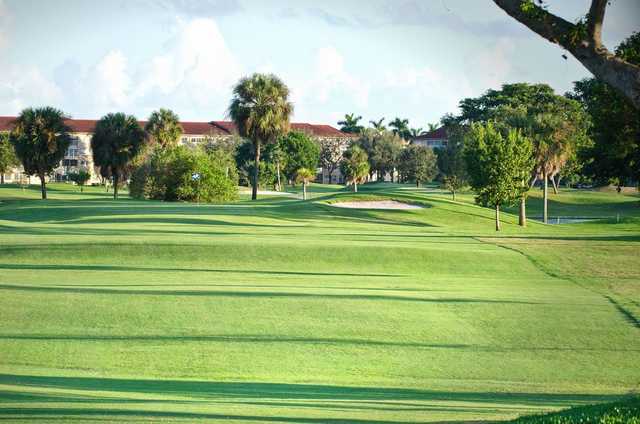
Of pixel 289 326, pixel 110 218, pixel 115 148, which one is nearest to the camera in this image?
pixel 289 326

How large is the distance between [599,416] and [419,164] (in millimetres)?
110191

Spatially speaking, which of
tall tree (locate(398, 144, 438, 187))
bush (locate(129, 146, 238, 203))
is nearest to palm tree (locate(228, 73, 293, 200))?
bush (locate(129, 146, 238, 203))

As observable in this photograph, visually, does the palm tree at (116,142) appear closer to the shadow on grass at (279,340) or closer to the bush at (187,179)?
the bush at (187,179)

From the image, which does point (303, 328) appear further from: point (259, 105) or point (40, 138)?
point (40, 138)

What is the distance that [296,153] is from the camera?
134 metres

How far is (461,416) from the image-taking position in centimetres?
1019

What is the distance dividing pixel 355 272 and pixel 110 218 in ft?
59.5

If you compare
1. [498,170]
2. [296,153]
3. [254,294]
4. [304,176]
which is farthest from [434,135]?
[254,294]

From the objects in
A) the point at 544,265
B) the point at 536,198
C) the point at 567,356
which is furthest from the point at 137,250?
the point at 536,198

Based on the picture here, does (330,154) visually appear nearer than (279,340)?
No

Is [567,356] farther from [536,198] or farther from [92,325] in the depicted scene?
[536,198]

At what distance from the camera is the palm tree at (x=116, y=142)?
81.3 meters

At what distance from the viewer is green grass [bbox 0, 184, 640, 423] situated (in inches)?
429

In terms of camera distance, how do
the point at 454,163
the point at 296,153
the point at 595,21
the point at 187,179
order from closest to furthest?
the point at 595,21 < the point at 187,179 < the point at 454,163 < the point at 296,153
